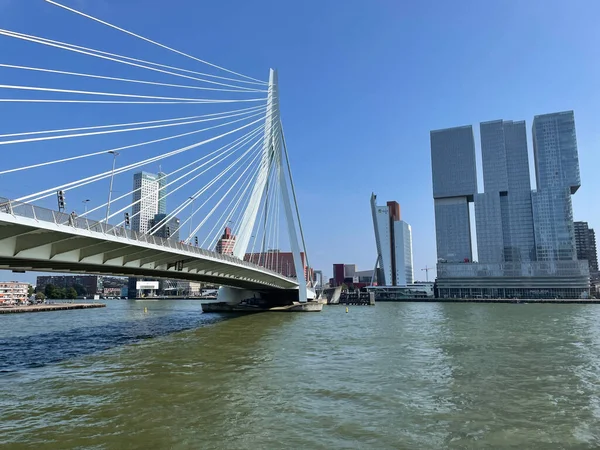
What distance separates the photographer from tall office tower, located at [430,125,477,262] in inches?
5251

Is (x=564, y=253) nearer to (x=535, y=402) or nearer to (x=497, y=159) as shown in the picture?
(x=497, y=159)

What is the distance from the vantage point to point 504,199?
419 ft

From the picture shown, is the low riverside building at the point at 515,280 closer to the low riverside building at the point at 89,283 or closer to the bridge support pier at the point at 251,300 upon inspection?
the bridge support pier at the point at 251,300

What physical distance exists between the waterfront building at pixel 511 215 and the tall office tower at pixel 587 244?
63089 millimetres

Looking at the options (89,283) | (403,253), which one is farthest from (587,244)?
(89,283)

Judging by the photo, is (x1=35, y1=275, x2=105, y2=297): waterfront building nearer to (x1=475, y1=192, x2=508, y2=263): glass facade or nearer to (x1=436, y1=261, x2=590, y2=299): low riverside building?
(x1=436, y1=261, x2=590, y2=299): low riverside building

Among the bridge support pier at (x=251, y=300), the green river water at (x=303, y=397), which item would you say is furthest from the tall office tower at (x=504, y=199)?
the green river water at (x=303, y=397)

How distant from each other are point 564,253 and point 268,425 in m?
126

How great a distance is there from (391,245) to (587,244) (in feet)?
271

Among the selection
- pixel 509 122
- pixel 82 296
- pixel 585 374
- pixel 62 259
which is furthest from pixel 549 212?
pixel 82 296

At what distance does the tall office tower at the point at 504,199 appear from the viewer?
122938 mm

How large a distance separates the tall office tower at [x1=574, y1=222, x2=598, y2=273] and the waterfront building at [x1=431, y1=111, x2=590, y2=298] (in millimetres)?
63089

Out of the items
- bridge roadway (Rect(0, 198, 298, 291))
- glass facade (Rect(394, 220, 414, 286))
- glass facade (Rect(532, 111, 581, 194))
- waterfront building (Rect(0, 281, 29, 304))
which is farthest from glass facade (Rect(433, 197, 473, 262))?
bridge roadway (Rect(0, 198, 298, 291))

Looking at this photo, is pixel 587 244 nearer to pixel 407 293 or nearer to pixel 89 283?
pixel 407 293
